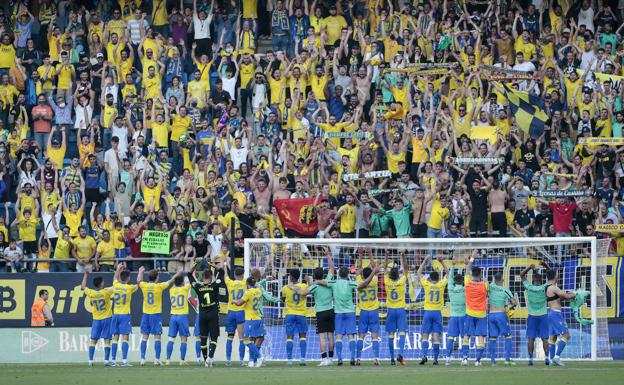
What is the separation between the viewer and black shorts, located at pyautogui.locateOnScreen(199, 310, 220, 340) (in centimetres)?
2575

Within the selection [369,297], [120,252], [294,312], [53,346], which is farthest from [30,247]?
[369,297]

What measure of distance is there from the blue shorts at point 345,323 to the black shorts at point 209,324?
7.56 ft

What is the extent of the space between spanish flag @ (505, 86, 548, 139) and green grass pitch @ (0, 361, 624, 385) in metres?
6.55

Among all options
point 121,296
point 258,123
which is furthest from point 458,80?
point 121,296

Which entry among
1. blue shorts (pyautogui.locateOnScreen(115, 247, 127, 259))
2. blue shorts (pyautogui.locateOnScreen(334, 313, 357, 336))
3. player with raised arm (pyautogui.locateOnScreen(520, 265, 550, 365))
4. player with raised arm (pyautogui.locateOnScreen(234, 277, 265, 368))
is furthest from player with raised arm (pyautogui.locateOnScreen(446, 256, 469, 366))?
blue shorts (pyautogui.locateOnScreen(115, 247, 127, 259))

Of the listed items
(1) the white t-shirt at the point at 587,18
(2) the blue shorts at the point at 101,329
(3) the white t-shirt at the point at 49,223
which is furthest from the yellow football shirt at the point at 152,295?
(1) the white t-shirt at the point at 587,18

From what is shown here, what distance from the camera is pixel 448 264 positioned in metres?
27.8

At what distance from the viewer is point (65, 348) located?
29.5m

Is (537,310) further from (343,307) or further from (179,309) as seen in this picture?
(179,309)

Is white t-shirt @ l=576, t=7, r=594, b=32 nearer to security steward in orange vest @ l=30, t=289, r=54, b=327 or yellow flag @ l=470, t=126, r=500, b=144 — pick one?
yellow flag @ l=470, t=126, r=500, b=144

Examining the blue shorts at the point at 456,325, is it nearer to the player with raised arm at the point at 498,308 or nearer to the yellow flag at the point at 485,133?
the player with raised arm at the point at 498,308

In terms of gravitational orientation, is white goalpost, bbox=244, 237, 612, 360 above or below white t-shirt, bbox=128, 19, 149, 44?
below

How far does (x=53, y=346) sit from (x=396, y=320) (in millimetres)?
8219

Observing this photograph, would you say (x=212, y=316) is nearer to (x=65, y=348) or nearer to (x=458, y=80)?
(x=65, y=348)
